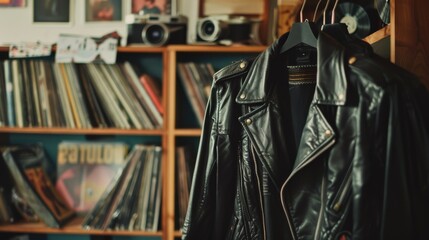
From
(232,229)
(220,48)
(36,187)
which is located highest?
(220,48)

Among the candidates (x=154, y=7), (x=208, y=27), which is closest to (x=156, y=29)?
(x=208, y=27)

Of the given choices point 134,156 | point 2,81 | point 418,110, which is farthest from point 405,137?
point 2,81

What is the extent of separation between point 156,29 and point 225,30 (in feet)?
0.96

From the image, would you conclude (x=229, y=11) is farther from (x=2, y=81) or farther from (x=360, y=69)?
(x=360, y=69)

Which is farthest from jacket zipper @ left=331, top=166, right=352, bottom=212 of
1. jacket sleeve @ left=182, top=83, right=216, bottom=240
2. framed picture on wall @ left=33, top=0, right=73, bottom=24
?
framed picture on wall @ left=33, top=0, right=73, bottom=24

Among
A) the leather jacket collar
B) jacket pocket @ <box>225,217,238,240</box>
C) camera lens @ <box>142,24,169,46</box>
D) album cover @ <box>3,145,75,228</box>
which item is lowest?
album cover @ <box>3,145,75,228</box>

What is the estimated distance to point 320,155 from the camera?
81cm

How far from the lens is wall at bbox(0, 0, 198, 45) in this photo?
2.02 metres

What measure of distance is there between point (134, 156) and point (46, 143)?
1.81 feet

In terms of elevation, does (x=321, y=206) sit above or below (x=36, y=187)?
above

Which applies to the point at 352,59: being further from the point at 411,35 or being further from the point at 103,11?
the point at 103,11

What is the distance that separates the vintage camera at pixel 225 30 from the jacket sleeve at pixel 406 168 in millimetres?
1050

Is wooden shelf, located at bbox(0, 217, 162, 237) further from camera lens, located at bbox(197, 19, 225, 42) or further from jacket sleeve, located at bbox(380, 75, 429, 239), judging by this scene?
jacket sleeve, located at bbox(380, 75, 429, 239)

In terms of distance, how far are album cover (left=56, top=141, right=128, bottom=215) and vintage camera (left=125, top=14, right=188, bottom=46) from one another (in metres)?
0.54
